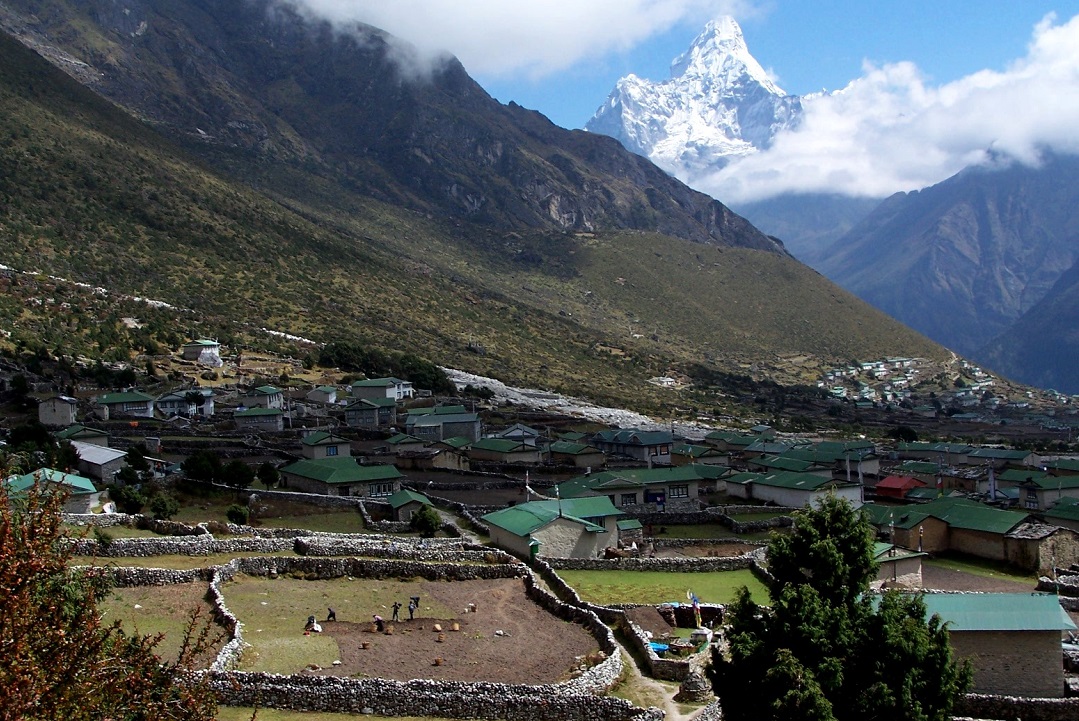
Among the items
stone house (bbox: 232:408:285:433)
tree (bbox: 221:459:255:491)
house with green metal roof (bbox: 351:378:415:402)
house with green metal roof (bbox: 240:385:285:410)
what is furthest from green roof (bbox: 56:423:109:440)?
house with green metal roof (bbox: 351:378:415:402)

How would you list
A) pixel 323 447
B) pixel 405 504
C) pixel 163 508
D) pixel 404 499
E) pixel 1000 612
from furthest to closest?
pixel 323 447 → pixel 404 499 → pixel 405 504 → pixel 163 508 → pixel 1000 612

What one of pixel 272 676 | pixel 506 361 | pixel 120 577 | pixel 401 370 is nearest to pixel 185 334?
pixel 401 370

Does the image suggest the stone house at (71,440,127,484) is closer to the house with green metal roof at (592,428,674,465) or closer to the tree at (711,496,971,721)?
the tree at (711,496,971,721)

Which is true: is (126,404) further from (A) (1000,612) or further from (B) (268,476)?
(A) (1000,612)

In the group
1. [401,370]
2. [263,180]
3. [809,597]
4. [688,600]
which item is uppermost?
[263,180]

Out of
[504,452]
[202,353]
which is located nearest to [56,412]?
[504,452]

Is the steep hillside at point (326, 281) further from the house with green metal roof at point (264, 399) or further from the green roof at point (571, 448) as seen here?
the green roof at point (571, 448)

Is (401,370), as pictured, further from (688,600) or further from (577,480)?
(688,600)
